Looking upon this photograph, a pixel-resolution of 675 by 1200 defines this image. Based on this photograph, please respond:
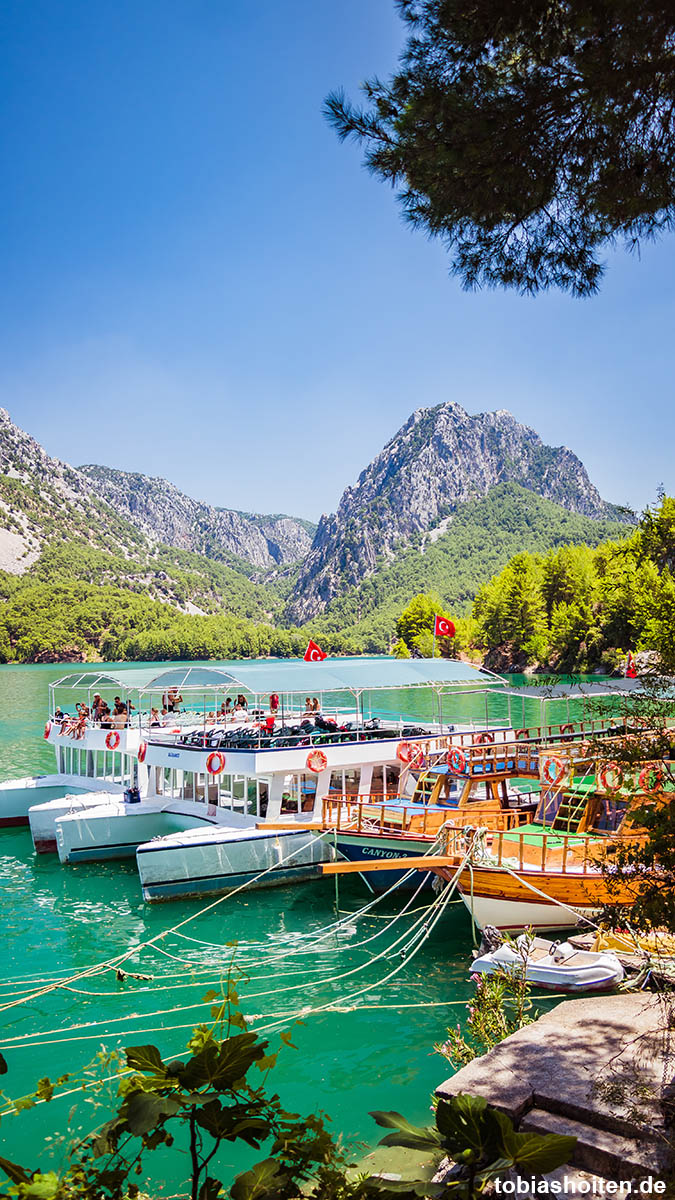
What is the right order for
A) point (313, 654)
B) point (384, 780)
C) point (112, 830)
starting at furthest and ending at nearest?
point (313, 654), point (112, 830), point (384, 780)

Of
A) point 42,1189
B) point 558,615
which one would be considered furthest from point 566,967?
point 558,615

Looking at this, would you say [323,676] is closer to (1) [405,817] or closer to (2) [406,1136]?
(1) [405,817]

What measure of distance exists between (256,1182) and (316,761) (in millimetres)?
16454

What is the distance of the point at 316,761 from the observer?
18766 millimetres

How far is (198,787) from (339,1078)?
1196cm

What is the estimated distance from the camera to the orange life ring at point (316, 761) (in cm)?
1869

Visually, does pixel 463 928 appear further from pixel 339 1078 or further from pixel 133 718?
pixel 133 718

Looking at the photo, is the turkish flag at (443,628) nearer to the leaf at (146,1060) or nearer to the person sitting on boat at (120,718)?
the person sitting on boat at (120,718)

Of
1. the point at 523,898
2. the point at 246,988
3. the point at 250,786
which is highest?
the point at 250,786

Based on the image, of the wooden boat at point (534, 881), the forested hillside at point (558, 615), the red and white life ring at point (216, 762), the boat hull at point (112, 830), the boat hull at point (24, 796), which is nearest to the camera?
the wooden boat at point (534, 881)

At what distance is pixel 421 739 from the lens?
2038 cm

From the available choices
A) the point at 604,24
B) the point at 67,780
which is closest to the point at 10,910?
the point at 67,780

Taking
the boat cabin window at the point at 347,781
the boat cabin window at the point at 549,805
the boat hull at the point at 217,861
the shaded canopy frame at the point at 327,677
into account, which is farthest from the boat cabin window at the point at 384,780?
the boat cabin window at the point at 549,805

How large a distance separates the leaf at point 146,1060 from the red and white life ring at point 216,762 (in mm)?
16788
